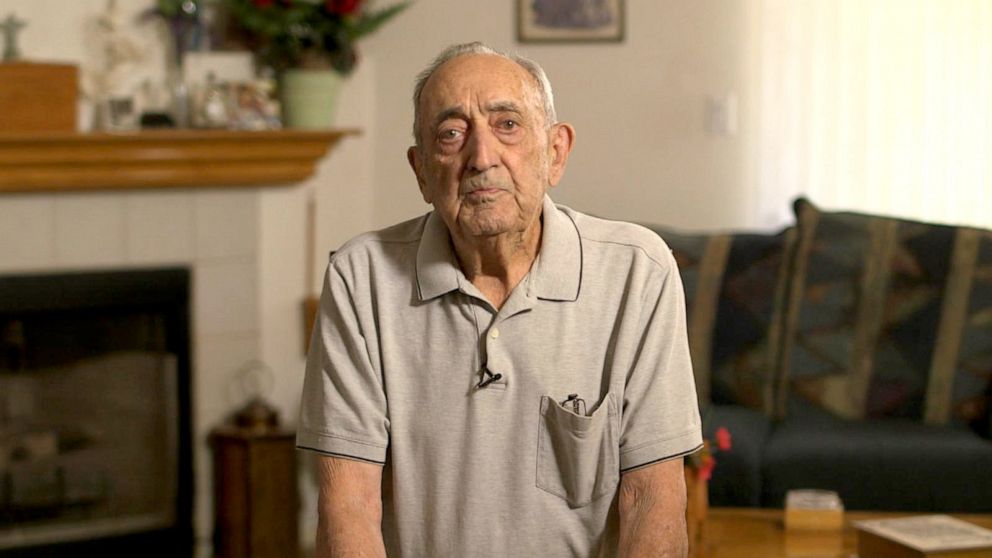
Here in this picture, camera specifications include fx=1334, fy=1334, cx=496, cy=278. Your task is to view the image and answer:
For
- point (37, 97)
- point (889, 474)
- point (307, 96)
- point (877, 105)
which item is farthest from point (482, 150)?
point (877, 105)

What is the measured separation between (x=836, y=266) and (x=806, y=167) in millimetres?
671

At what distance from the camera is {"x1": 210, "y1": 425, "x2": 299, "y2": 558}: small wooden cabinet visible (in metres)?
3.44

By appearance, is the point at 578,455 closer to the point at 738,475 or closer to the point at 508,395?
the point at 508,395

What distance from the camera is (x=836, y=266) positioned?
342 centimetres

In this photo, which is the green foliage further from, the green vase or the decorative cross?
the decorative cross

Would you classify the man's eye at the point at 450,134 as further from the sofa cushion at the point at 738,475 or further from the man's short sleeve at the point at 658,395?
the sofa cushion at the point at 738,475

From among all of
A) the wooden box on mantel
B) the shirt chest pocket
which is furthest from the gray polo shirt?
the wooden box on mantel

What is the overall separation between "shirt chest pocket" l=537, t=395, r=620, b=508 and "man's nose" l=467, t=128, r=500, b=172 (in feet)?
0.85

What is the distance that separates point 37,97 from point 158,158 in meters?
0.33

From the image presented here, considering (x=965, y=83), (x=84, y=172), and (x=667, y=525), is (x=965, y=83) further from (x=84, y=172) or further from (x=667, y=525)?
(x=667, y=525)

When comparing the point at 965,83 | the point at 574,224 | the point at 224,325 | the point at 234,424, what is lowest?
the point at 234,424

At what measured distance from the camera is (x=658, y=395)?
4.73 feet

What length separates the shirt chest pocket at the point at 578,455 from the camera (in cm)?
142

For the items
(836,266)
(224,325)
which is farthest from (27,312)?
(836,266)
